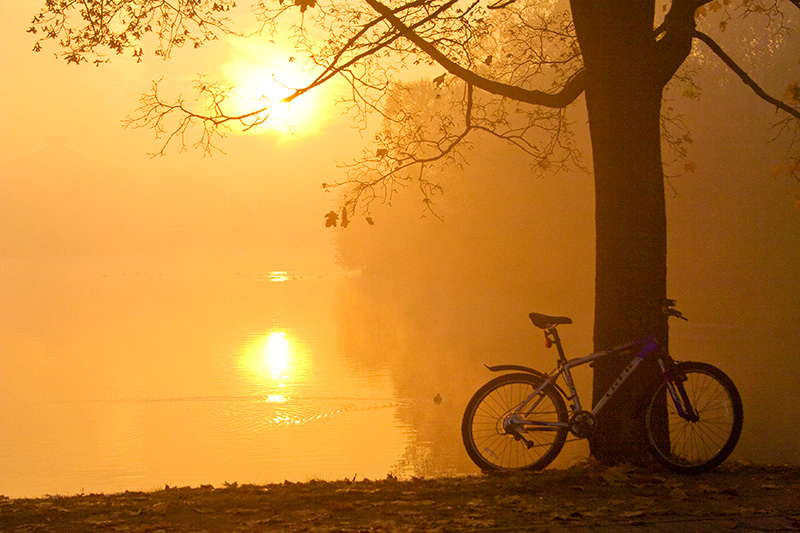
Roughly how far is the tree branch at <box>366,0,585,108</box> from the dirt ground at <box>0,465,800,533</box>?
10.6ft

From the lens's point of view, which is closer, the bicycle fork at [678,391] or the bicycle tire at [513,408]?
the bicycle fork at [678,391]

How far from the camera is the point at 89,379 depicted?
78.6 ft

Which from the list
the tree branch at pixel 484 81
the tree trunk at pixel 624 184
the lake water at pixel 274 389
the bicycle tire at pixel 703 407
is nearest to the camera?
the bicycle tire at pixel 703 407

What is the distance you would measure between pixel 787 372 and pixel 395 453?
36.3 feet

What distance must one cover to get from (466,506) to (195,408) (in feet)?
47.9

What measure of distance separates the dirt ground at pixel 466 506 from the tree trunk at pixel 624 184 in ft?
3.33

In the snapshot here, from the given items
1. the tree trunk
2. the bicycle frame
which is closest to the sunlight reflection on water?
the bicycle frame

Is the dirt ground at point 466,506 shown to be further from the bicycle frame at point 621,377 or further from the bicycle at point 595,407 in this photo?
the bicycle frame at point 621,377

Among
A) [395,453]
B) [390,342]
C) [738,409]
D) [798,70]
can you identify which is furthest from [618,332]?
[798,70]

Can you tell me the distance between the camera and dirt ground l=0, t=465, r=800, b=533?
18.1 feet

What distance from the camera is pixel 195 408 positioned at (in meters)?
19.7

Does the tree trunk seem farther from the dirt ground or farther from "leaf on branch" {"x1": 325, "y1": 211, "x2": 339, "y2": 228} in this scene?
"leaf on branch" {"x1": 325, "y1": 211, "x2": 339, "y2": 228}

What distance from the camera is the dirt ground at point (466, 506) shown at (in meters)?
5.51

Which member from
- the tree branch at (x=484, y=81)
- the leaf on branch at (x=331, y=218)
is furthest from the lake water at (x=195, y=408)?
the tree branch at (x=484, y=81)
